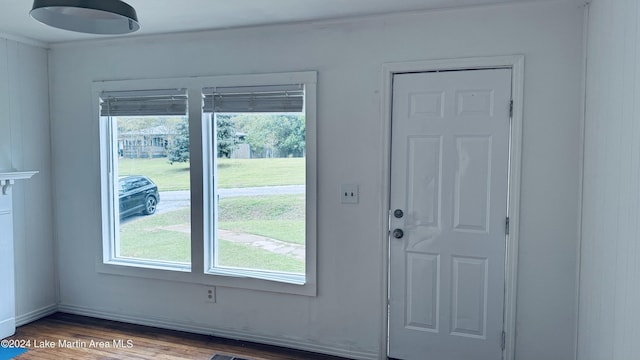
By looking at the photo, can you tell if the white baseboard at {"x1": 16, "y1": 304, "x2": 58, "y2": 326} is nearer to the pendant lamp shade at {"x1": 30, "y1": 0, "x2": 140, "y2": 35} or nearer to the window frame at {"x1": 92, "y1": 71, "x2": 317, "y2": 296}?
the window frame at {"x1": 92, "y1": 71, "x2": 317, "y2": 296}

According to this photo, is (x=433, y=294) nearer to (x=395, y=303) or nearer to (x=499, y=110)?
(x=395, y=303)

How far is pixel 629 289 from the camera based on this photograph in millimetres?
1841

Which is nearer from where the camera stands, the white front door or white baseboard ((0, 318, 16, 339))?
the white front door

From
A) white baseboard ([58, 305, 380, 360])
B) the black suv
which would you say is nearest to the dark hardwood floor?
white baseboard ([58, 305, 380, 360])

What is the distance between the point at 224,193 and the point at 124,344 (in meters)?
1.35

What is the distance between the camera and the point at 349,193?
3092mm

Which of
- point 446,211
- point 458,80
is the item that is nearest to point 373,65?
point 458,80

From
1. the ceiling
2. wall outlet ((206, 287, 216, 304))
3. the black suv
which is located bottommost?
wall outlet ((206, 287, 216, 304))

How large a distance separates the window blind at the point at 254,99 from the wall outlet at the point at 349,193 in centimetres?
65

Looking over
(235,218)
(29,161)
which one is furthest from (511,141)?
(29,161)

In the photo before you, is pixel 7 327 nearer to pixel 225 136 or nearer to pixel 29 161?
pixel 29 161

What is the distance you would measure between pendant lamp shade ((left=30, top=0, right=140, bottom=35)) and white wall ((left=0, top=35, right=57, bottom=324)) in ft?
6.45

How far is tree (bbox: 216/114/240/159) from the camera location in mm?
3443

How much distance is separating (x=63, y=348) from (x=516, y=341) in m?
3.17
